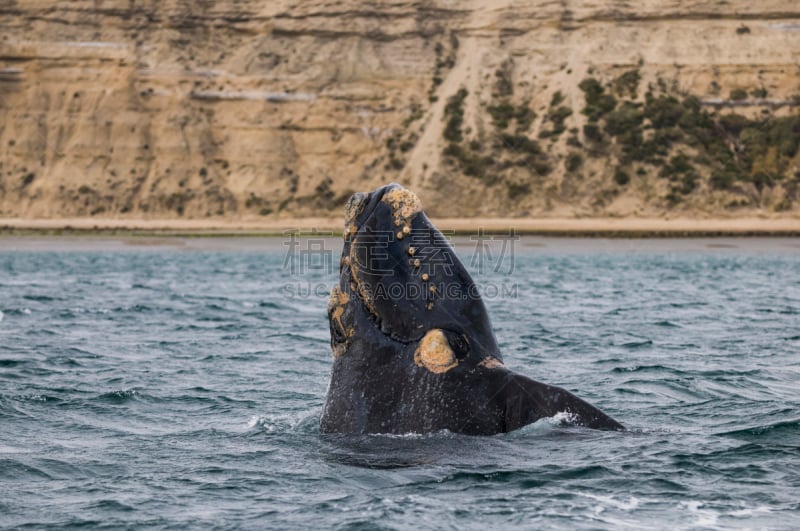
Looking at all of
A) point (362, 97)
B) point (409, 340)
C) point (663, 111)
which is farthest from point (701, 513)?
point (362, 97)

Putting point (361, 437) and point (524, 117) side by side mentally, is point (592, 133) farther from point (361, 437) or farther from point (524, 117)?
point (361, 437)

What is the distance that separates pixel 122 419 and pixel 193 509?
3597 millimetres

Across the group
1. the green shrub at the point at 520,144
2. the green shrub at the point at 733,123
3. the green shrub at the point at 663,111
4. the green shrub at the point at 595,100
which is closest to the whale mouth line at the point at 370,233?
the green shrub at the point at 520,144

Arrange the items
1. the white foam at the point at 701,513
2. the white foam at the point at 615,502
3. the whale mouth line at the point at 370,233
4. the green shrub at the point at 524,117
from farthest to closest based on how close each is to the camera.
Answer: the green shrub at the point at 524,117
the whale mouth line at the point at 370,233
the white foam at the point at 615,502
the white foam at the point at 701,513

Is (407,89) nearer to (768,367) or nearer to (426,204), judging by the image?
(426,204)

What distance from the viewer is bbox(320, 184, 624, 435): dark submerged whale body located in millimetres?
7938

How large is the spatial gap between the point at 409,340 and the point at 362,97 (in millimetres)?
62360

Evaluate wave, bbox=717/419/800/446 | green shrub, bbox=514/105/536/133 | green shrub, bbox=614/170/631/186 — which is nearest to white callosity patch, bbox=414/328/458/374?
wave, bbox=717/419/800/446

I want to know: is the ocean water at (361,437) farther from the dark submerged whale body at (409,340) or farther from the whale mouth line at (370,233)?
the whale mouth line at (370,233)

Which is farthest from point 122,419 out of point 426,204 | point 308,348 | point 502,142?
point 502,142

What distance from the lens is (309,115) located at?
6912 cm

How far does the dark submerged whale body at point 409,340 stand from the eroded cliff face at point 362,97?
55.0 metres

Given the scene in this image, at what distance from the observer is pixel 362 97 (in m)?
69.5

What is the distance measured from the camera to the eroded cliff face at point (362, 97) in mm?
64938
